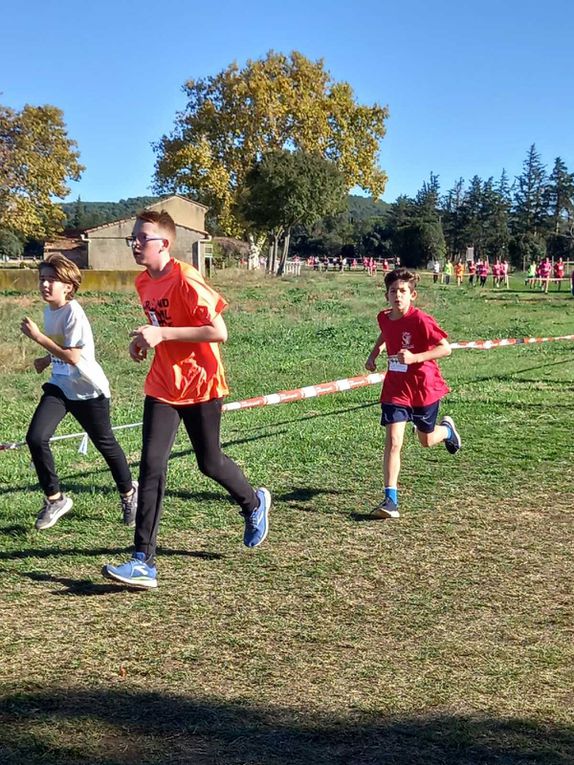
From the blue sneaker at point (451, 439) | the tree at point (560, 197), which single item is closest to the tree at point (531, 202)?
the tree at point (560, 197)

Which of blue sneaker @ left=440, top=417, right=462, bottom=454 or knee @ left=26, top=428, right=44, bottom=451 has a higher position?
knee @ left=26, top=428, right=44, bottom=451

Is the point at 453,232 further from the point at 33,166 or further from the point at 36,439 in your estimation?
the point at 36,439

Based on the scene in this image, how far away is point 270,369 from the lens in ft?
47.6

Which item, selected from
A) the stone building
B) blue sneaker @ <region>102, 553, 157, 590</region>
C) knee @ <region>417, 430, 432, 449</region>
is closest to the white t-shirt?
blue sneaker @ <region>102, 553, 157, 590</region>

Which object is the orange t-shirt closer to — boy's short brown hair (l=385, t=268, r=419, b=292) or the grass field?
the grass field

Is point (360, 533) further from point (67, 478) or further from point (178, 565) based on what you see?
point (67, 478)

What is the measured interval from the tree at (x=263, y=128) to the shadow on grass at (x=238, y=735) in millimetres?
57361

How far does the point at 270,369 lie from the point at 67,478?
25.7 ft

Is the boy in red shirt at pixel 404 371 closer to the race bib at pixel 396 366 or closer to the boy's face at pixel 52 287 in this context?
the race bib at pixel 396 366

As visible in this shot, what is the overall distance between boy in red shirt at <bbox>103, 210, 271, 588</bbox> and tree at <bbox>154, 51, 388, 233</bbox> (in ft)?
182

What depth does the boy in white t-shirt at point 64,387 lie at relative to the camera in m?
5.27

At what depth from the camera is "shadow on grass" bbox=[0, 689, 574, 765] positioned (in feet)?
9.41

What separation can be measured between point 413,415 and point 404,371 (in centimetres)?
33

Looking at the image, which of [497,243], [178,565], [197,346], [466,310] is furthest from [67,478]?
[497,243]
